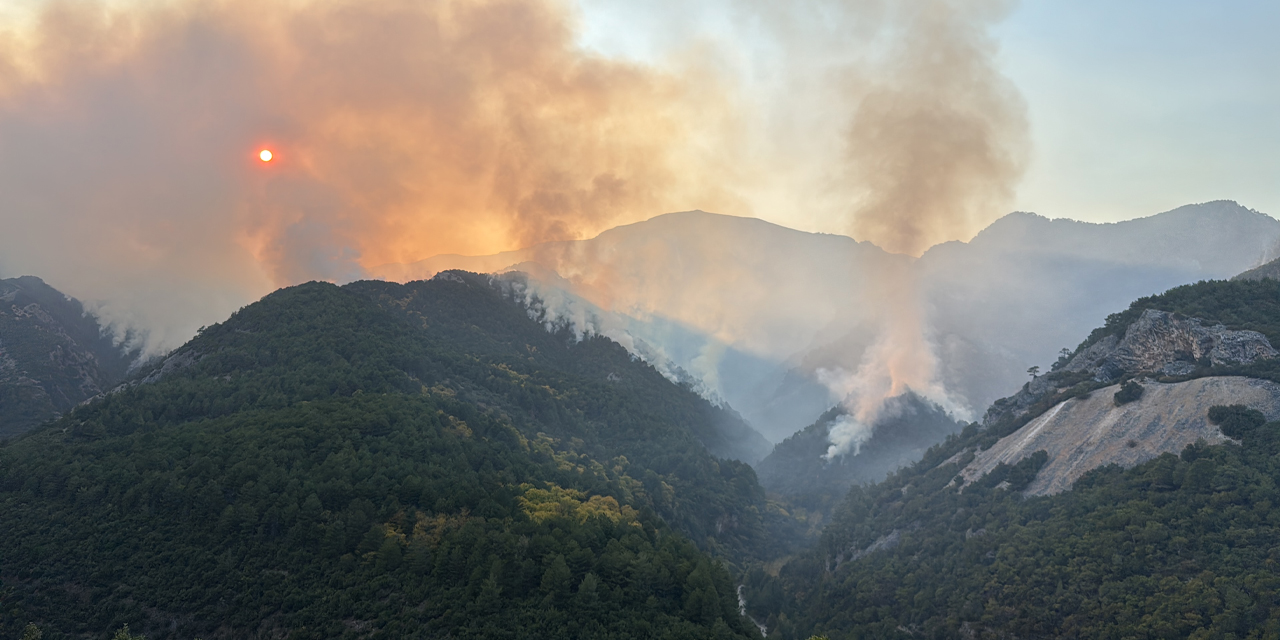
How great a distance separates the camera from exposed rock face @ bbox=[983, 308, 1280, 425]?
94.0m

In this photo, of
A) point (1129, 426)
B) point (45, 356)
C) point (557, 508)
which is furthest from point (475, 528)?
point (45, 356)

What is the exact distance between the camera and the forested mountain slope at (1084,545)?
6306cm

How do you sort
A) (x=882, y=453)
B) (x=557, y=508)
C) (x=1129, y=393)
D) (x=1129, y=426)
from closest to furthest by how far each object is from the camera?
1. (x=557, y=508)
2. (x=1129, y=426)
3. (x=1129, y=393)
4. (x=882, y=453)

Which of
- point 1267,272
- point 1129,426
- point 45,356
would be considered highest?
point 45,356

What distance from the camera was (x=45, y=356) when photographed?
154000 mm

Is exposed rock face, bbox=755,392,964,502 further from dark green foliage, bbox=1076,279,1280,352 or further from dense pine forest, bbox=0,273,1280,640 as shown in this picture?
dark green foliage, bbox=1076,279,1280,352

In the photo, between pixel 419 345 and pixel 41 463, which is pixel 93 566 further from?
pixel 419 345

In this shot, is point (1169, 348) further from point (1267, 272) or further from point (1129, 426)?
point (1267, 272)

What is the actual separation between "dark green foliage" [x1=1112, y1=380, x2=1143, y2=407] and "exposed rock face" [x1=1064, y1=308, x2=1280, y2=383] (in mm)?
7202

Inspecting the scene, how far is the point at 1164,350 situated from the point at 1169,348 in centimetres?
75

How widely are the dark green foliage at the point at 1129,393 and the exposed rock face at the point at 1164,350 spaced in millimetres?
7220

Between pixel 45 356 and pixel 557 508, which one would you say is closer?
pixel 557 508

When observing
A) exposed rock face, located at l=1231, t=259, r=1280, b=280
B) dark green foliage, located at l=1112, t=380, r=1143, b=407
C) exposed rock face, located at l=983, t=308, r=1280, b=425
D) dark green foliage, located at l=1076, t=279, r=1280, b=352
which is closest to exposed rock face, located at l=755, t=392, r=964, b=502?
exposed rock face, located at l=983, t=308, r=1280, b=425

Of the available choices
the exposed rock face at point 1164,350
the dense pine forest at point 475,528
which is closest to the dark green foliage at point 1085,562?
the dense pine forest at point 475,528
